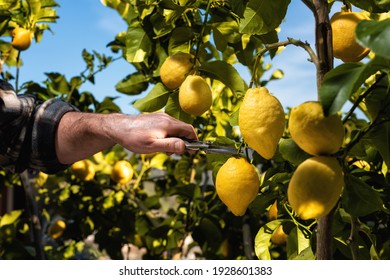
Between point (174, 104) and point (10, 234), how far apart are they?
1.32m

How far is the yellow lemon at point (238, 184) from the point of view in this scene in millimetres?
714

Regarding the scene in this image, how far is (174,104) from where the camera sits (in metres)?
1.02

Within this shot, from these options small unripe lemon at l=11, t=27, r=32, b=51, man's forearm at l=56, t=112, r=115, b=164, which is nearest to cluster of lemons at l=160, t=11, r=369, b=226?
man's forearm at l=56, t=112, r=115, b=164

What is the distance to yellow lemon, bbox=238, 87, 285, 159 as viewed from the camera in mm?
636

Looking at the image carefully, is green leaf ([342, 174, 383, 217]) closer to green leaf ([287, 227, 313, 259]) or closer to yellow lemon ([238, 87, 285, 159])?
yellow lemon ([238, 87, 285, 159])

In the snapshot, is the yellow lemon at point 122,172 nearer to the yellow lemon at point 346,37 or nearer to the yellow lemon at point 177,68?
the yellow lemon at point 177,68

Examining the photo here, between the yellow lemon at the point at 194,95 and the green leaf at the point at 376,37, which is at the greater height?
the green leaf at the point at 376,37

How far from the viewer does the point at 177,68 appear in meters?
0.95

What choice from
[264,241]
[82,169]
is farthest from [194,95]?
[82,169]

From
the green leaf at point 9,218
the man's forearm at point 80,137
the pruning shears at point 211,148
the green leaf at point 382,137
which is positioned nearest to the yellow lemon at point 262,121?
the green leaf at point 382,137

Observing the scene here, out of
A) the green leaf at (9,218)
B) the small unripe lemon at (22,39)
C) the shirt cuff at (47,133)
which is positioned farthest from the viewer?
the green leaf at (9,218)

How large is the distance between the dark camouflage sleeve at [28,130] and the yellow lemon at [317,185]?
0.94 meters

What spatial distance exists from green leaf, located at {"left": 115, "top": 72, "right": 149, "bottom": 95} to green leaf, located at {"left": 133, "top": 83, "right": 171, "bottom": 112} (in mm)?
398
